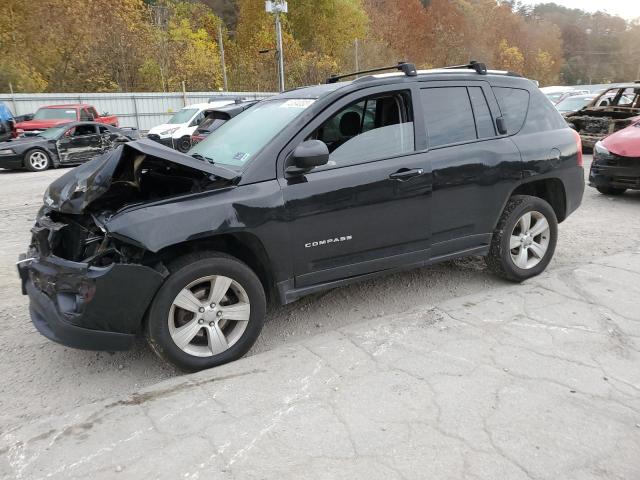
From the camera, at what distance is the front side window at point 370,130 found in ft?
12.5

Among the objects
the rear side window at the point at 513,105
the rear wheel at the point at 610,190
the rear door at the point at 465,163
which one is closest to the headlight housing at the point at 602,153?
the rear wheel at the point at 610,190

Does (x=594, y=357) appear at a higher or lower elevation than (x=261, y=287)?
lower

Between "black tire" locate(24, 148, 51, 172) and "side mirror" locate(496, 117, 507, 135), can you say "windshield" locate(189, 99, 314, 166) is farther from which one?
"black tire" locate(24, 148, 51, 172)

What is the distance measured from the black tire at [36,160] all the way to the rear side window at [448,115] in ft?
44.3

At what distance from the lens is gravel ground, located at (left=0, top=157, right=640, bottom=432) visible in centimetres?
323

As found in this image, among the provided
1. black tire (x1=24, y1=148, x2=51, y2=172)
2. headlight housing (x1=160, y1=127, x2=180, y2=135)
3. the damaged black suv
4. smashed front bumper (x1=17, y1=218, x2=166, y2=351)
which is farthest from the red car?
black tire (x1=24, y1=148, x2=51, y2=172)

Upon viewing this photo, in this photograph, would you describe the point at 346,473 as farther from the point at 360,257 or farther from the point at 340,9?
the point at 340,9

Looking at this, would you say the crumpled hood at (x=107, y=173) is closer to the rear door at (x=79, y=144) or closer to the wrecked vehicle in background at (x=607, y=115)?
the wrecked vehicle in background at (x=607, y=115)

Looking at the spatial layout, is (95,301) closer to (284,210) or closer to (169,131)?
(284,210)

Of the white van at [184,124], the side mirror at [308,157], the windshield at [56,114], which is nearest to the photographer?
the side mirror at [308,157]

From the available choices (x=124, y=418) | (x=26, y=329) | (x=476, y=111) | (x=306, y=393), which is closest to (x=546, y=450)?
(x=306, y=393)

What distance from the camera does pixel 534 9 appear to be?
111562mm

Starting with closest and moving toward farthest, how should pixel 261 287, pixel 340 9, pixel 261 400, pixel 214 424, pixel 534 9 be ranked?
pixel 214 424
pixel 261 400
pixel 261 287
pixel 340 9
pixel 534 9

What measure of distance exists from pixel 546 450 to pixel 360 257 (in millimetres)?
1750
